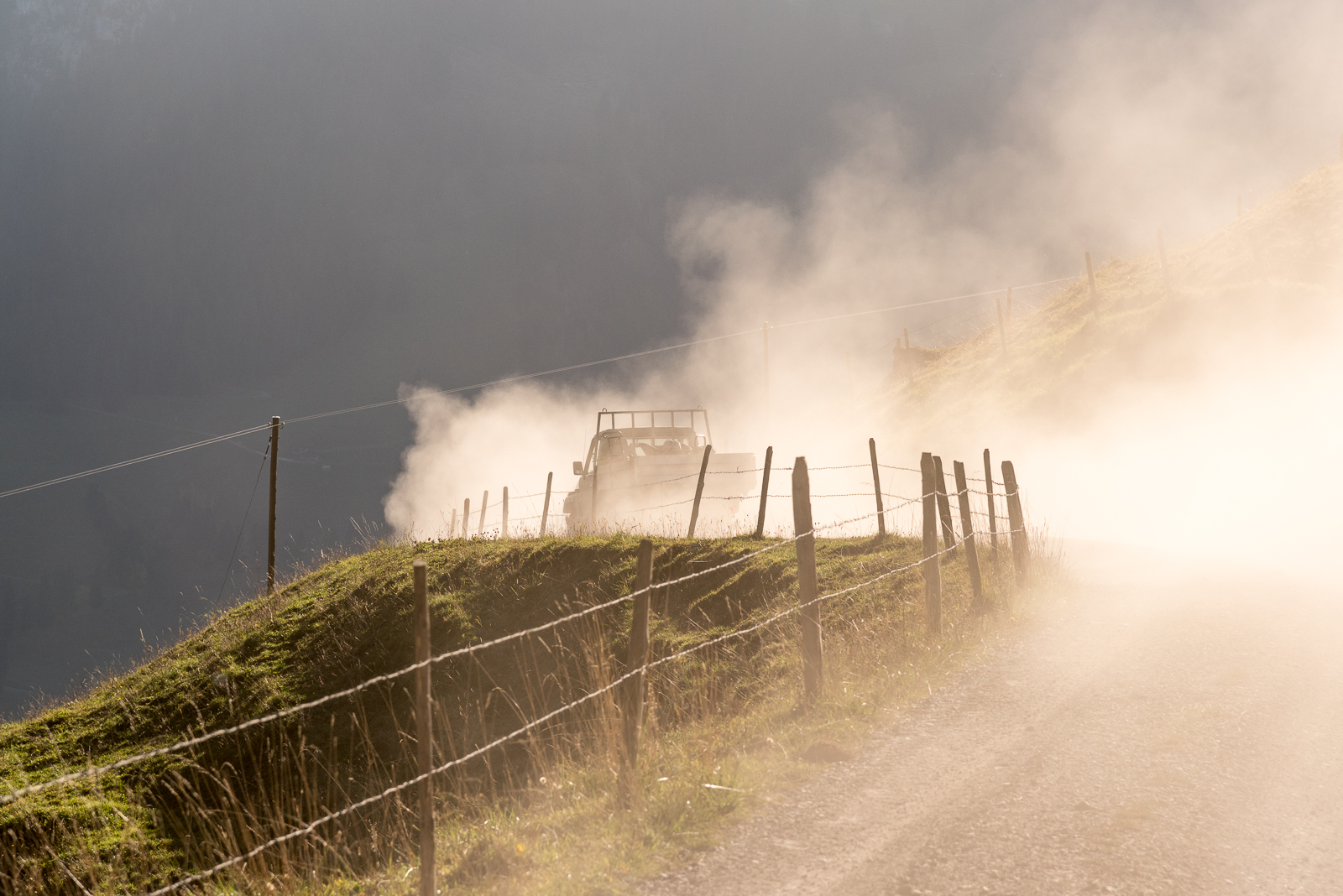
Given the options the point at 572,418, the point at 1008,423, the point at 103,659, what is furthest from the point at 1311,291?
the point at 103,659

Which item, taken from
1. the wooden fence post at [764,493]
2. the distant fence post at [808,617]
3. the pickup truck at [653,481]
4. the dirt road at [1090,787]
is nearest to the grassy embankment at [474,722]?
the distant fence post at [808,617]

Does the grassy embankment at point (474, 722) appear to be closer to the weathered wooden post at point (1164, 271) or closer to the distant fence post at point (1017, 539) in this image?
the distant fence post at point (1017, 539)

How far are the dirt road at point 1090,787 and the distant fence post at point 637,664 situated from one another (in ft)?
2.92

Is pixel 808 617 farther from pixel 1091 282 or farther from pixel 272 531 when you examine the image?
pixel 1091 282

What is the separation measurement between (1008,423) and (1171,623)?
2534 cm

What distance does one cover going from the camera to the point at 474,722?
11281mm

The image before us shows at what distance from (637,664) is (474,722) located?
6.81m

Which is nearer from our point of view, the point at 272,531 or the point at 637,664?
the point at 637,664

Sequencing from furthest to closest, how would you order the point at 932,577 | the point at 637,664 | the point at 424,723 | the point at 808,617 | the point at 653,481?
the point at 653,481, the point at 932,577, the point at 808,617, the point at 637,664, the point at 424,723

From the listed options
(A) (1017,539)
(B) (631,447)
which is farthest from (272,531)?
(A) (1017,539)

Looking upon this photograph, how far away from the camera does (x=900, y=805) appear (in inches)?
191

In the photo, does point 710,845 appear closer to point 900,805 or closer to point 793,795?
point 793,795

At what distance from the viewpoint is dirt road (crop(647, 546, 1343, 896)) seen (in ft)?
13.2

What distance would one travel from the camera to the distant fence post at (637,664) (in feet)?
17.2
